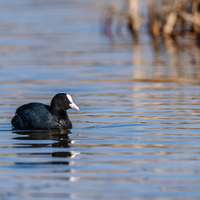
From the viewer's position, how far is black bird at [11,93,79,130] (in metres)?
9.32

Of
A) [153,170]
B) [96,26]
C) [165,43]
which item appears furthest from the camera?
[96,26]

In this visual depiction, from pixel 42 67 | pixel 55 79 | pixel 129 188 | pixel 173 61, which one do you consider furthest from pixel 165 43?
pixel 129 188

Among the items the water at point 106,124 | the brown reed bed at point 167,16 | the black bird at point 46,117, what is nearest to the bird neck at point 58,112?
the black bird at point 46,117

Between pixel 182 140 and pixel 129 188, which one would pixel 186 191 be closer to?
pixel 129 188

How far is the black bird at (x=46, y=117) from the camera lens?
9320 millimetres

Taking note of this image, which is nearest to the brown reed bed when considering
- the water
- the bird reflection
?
the water

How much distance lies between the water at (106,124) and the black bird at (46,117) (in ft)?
0.61

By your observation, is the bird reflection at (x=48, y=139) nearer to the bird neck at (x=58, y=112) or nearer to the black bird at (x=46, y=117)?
the black bird at (x=46, y=117)

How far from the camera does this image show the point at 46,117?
9367 millimetres

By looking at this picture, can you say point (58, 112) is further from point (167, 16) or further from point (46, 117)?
point (167, 16)

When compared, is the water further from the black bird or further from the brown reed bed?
the brown reed bed

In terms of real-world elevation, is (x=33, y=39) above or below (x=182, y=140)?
above

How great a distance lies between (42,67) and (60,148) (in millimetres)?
9022

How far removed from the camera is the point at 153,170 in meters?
6.57
